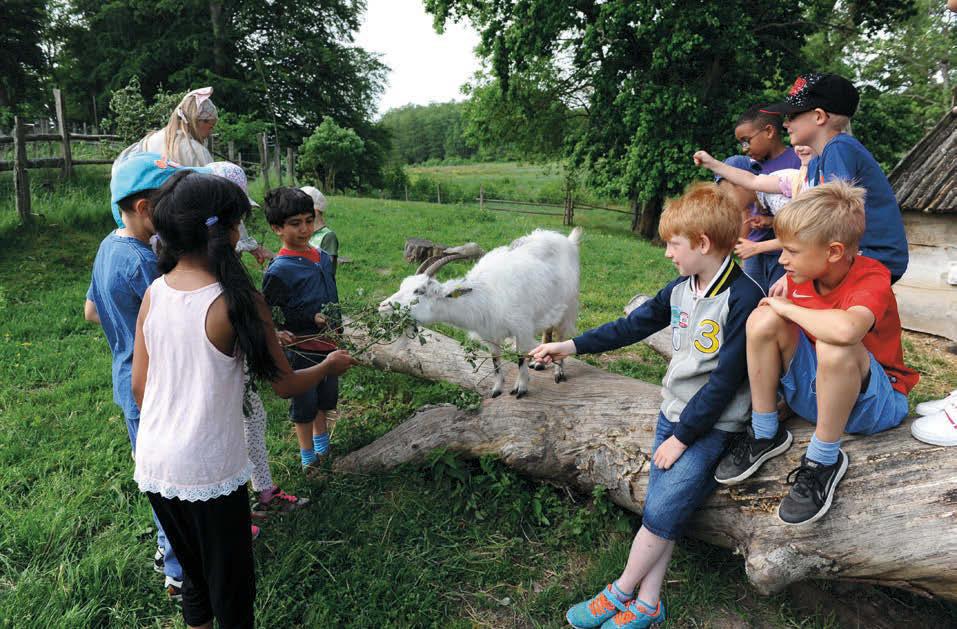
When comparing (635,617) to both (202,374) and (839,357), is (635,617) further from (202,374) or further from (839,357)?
(202,374)

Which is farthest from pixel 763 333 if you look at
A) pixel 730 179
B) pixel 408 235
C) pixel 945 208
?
pixel 408 235

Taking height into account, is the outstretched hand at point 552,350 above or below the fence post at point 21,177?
below

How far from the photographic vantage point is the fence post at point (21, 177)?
8609mm

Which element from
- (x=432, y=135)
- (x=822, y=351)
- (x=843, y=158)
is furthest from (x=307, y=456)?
(x=432, y=135)

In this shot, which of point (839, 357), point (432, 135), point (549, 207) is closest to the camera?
point (839, 357)

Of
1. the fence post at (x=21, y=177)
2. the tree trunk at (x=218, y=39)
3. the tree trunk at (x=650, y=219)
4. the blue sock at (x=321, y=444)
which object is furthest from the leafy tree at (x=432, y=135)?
the blue sock at (x=321, y=444)

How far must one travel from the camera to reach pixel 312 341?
359 cm

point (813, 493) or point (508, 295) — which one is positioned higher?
point (508, 295)

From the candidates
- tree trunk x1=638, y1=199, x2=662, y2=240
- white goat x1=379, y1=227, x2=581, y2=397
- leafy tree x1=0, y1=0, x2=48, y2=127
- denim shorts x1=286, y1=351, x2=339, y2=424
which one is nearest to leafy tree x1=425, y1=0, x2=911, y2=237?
tree trunk x1=638, y1=199, x2=662, y2=240

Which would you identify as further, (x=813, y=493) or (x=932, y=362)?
(x=932, y=362)

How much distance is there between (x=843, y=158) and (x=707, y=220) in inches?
36.0

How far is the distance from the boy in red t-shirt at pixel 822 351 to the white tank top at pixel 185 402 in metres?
2.22

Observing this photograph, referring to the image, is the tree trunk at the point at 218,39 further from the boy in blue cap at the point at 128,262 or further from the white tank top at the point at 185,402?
the white tank top at the point at 185,402

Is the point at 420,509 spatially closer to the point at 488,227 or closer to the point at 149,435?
the point at 149,435
